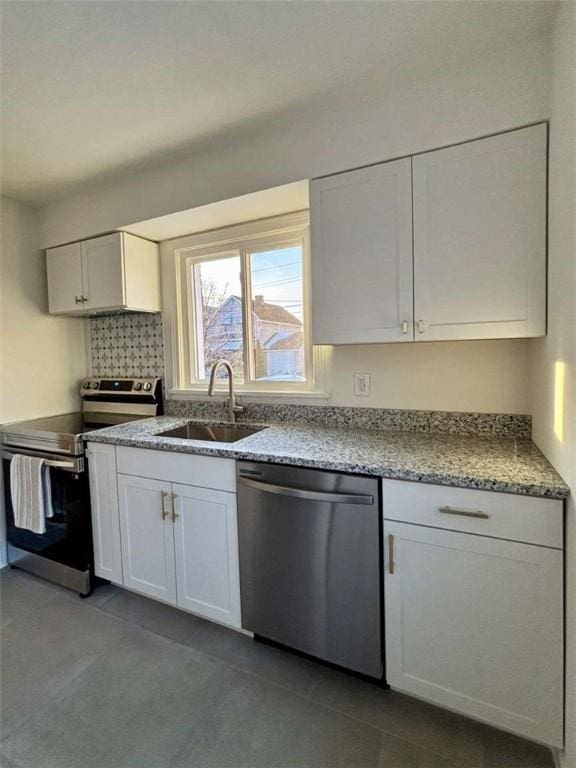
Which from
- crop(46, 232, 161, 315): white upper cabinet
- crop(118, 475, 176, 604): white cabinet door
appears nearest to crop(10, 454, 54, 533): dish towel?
crop(118, 475, 176, 604): white cabinet door

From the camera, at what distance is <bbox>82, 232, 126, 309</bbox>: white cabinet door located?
2.25 meters

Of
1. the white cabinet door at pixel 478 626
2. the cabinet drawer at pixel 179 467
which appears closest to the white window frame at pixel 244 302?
the cabinet drawer at pixel 179 467

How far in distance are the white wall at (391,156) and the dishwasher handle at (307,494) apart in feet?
2.21

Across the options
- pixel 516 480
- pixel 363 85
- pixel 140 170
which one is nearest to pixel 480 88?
pixel 363 85

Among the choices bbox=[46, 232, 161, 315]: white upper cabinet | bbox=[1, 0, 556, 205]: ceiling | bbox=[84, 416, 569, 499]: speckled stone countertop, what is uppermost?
bbox=[1, 0, 556, 205]: ceiling

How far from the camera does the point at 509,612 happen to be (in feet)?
3.78

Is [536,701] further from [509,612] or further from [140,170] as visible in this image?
[140,170]

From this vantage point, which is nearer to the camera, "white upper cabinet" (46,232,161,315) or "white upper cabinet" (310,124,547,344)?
"white upper cabinet" (310,124,547,344)

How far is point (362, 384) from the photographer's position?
1.93m

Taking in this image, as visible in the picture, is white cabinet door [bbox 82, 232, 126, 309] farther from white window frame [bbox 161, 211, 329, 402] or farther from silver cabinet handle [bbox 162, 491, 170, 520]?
silver cabinet handle [bbox 162, 491, 170, 520]

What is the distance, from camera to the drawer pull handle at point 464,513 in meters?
1.16

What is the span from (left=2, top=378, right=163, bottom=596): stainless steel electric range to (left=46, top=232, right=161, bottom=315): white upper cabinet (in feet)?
1.88

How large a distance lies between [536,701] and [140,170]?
2870mm

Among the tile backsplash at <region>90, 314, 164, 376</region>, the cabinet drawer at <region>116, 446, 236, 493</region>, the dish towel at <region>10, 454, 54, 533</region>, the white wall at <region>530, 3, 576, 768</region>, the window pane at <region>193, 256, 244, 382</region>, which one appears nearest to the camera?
the white wall at <region>530, 3, 576, 768</region>
